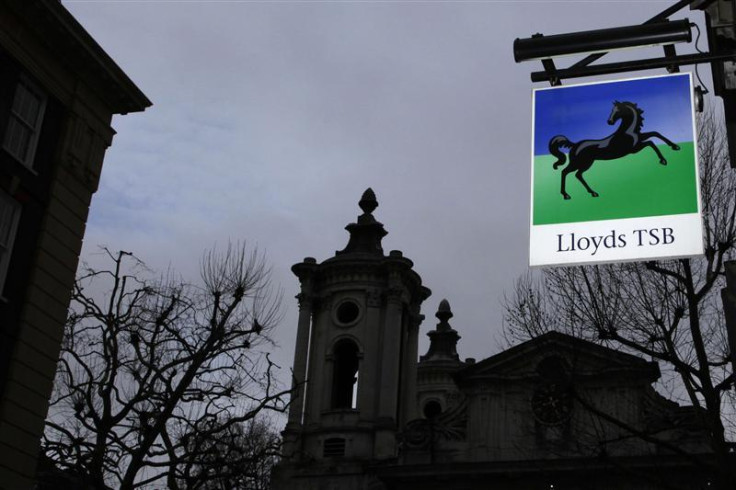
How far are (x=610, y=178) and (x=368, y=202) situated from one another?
39206mm

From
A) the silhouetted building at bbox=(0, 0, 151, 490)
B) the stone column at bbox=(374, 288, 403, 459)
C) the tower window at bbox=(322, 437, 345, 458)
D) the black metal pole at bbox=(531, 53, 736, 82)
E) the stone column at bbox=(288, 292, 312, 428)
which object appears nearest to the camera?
the black metal pole at bbox=(531, 53, 736, 82)

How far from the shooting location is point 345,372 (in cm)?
4394

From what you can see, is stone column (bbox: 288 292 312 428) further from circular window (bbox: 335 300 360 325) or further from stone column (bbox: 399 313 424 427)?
stone column (bbox: 399 313 424 427)

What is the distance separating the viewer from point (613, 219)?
804 cm

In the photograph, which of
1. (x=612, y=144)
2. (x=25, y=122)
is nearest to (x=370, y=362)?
(x=25, y=122)

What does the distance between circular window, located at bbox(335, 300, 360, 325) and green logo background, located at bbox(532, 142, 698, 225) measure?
35919 mm

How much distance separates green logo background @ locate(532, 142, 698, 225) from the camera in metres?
8.04

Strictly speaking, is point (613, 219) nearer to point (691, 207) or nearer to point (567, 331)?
point (691, 207)

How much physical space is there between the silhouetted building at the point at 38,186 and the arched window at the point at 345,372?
21.7 meters

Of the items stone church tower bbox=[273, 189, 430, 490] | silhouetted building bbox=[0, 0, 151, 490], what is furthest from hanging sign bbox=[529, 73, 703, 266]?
stone church tower bbox=[273, 189, 430, 490]

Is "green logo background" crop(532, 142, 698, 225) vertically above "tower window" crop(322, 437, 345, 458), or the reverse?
"tower window" crop(322, 437, 345, 458)

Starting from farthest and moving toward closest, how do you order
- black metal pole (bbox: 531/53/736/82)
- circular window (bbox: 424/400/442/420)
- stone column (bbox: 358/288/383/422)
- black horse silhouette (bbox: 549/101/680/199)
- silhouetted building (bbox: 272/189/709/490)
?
1. circular window (bbox: 424/400/442/420)
2. stone column (bbox: 358/288/383/422)
3. silhouetted building (bbox: 272/189/709/490)
4. black horse silhouette (bbox: 549/101/680/199)
5. black metal pole (bbox: 531/53/736/82)

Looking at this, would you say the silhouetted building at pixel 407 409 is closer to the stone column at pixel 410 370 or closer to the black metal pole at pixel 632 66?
the stone column at pixel 410 370

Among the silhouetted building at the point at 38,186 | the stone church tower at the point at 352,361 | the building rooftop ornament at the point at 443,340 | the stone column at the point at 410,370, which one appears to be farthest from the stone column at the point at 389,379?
the building rooftop ornament at the point at 443,340
